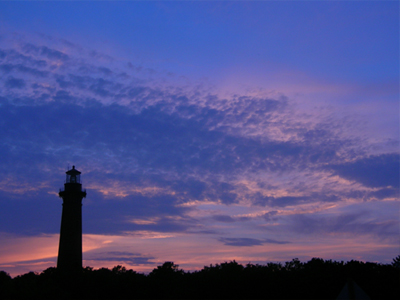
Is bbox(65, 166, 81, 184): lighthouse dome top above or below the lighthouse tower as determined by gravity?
above

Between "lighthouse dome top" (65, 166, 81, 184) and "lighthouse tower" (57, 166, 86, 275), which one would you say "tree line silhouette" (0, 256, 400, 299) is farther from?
"lighthouse dome top" (65, 166, 81, 184)

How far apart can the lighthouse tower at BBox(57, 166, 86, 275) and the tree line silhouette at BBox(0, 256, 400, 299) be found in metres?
1.63

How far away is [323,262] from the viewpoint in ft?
163

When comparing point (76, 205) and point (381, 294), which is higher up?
point (76, 205)

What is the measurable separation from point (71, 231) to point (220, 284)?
2016 centimetres

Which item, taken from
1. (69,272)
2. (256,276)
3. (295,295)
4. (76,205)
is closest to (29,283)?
(69,272)

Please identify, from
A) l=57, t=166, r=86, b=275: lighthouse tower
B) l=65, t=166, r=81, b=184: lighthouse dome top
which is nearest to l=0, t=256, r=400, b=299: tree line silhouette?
l=57, t=166, r=86, b=275: lighthouse tower

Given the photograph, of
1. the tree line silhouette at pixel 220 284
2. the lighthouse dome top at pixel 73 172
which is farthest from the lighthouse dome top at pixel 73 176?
the tree line silhouette at pixel 220 284

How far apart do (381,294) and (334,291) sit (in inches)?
178

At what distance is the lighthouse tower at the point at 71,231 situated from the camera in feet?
149

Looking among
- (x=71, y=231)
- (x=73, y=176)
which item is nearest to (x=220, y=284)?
(x=71, y=231)

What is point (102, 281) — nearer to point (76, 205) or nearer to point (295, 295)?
point (76, 205)

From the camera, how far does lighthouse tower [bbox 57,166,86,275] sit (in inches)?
1791

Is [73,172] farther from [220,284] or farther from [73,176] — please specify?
[220,284]
